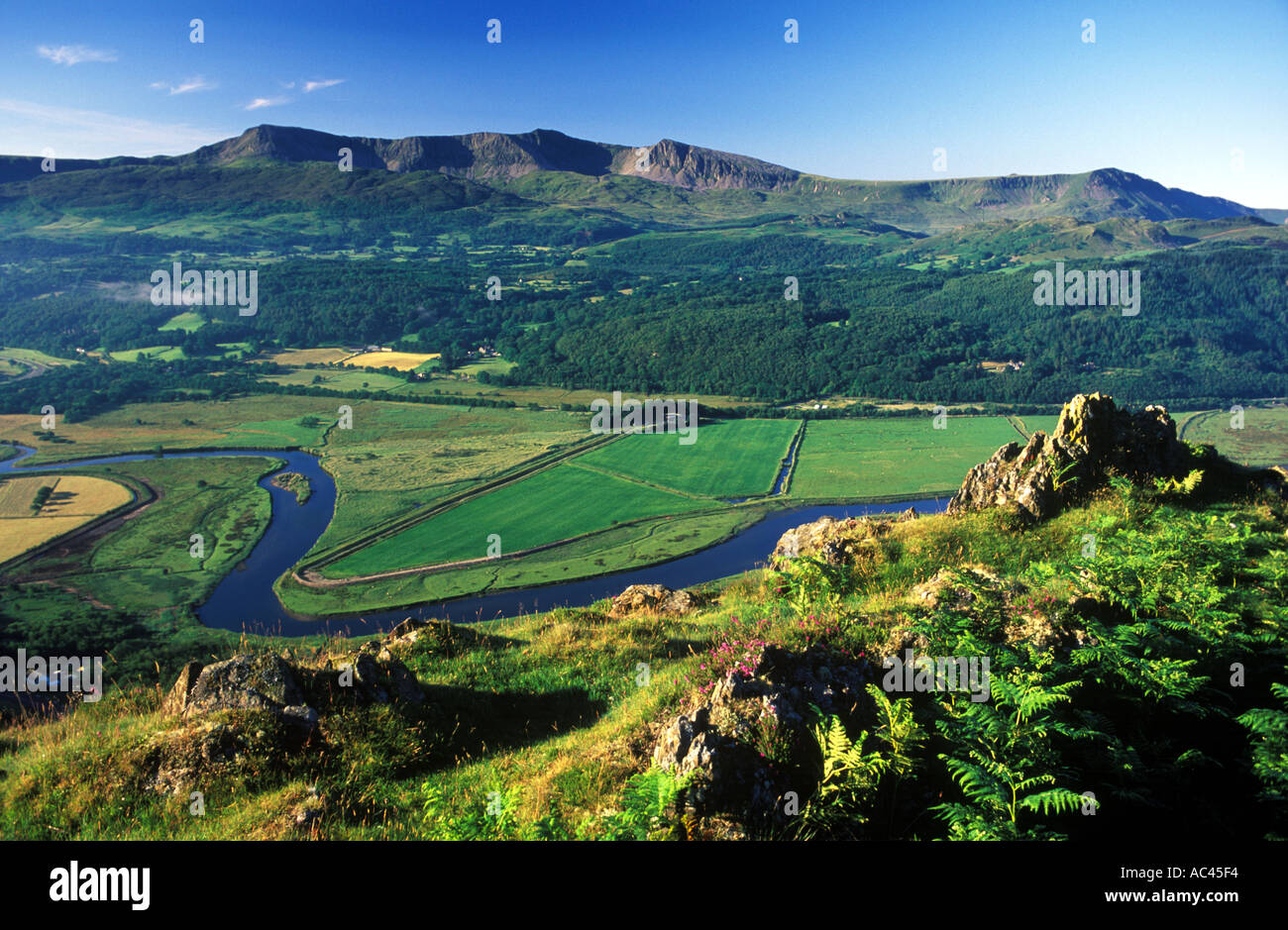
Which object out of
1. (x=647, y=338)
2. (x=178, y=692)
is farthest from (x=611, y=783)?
(x=647, y=338)

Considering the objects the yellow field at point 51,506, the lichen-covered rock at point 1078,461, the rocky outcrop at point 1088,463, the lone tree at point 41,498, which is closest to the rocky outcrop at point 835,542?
the rocky outcrop at point 1088,463

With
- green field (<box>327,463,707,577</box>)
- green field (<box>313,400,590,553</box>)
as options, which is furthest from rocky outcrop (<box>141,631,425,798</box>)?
green field (<box>313,400,590,553</box>)

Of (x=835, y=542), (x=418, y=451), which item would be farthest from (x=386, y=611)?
(x=418, y=451)

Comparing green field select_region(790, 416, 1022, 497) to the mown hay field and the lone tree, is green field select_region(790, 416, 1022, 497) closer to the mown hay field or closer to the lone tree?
the mown hay field

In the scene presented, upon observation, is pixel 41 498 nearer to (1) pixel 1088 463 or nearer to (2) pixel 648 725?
(2) pixel 648 725

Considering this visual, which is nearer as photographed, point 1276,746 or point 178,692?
point 1276,746
